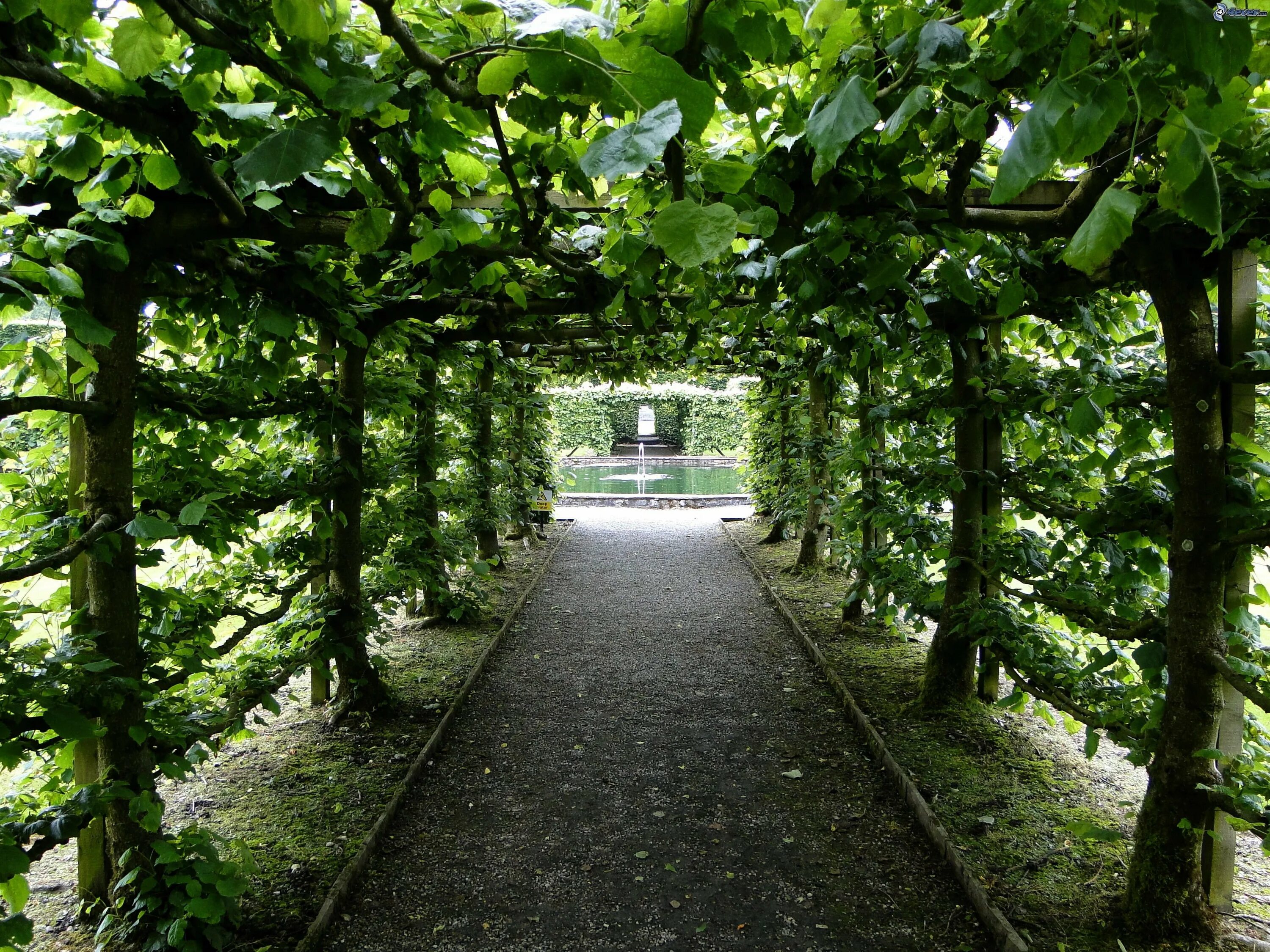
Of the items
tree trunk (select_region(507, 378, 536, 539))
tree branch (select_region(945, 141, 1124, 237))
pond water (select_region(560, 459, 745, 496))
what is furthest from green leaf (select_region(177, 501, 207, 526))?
pond water (select_region(560, 459, 745, 496))

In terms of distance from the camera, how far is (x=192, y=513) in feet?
6.66

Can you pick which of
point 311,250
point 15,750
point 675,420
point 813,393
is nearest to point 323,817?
point 15,750

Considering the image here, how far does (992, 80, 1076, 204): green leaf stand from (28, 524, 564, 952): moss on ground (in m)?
2.74

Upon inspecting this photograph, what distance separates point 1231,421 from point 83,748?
3644mm

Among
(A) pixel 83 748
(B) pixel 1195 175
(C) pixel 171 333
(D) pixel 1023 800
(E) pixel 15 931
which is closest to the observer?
(B) pixel 1195 175

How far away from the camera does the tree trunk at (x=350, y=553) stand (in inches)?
141

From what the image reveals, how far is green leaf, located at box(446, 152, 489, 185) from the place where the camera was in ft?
5.50

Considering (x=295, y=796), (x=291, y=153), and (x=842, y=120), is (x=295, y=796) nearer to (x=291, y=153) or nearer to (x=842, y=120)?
(x=291, y=153)

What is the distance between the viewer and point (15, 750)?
1.68m

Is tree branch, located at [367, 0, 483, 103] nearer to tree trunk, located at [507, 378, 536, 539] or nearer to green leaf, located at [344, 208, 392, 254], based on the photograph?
green leaf, located at [344, 208, 392, 254]

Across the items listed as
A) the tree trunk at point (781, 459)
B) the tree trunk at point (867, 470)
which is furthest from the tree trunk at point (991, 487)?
the tree trunk at point (781, 459)

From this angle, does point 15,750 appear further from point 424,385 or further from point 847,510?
point 847,510

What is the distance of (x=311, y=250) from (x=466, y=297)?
3.63 feet

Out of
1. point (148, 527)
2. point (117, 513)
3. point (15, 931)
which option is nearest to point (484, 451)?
point (117, 513)
